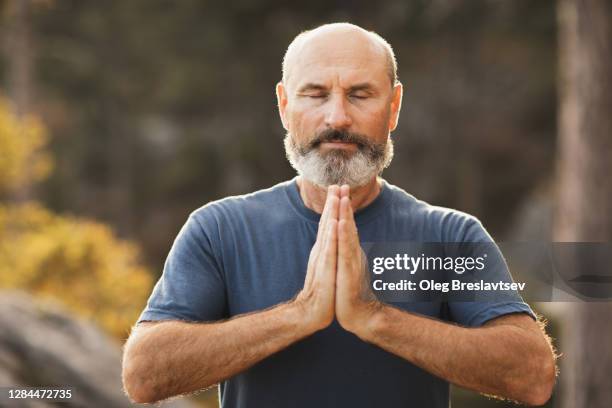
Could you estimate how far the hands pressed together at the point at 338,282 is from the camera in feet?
7.66

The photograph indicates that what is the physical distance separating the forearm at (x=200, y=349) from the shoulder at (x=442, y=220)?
1.74 ft

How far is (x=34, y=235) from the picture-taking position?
1050cm

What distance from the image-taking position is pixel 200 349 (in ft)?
7.73

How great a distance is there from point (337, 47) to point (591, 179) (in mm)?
5390

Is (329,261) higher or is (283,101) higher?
(283,101)

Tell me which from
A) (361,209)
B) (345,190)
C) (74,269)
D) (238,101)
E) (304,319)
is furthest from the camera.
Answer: (238,101)

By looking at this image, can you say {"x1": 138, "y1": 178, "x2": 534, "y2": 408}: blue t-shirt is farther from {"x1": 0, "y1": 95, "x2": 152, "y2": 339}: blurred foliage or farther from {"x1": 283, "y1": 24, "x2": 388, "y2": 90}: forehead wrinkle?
{"x1": 0, "y1": 95, "x2": 152, "y2": 339}: blurred foliage

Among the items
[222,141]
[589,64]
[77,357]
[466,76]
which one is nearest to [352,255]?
[77,357]

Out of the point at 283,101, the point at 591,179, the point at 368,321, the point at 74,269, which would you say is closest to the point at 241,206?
the point at 283,101

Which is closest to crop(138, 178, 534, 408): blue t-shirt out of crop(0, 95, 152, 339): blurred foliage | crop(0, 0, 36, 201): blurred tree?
crop(0, 95, 152, 339): blurred foliage

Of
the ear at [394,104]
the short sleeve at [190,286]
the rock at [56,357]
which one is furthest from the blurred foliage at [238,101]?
the short sleeve at [190,286]

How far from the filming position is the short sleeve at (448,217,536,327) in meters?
2.50

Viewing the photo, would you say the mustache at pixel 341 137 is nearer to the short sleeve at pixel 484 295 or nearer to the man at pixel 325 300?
the man at pixel 325 300

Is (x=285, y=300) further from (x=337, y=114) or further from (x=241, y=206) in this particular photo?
(x=337, y=114)
